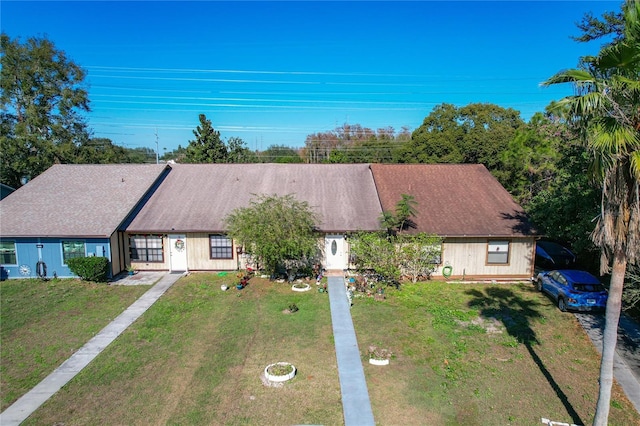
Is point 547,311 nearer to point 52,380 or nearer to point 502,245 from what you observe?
point 502,245

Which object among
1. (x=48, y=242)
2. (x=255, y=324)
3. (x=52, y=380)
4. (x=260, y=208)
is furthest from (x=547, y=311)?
(x=48, y=242)

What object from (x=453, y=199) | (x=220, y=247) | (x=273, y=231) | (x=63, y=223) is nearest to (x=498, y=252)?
(x=453, y=199)

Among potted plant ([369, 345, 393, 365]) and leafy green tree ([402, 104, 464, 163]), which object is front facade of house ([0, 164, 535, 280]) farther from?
leafy green tree ([402, 104, 464, 163])

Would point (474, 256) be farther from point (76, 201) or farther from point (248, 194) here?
point (76, 201)

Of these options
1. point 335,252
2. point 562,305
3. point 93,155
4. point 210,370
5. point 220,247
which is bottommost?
point 210,370

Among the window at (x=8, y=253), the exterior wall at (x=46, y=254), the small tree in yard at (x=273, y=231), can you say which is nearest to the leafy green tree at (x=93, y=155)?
the window at (x=8, y=253)

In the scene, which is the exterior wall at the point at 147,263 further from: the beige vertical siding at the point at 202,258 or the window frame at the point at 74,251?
the window frame at the point at 74,251
